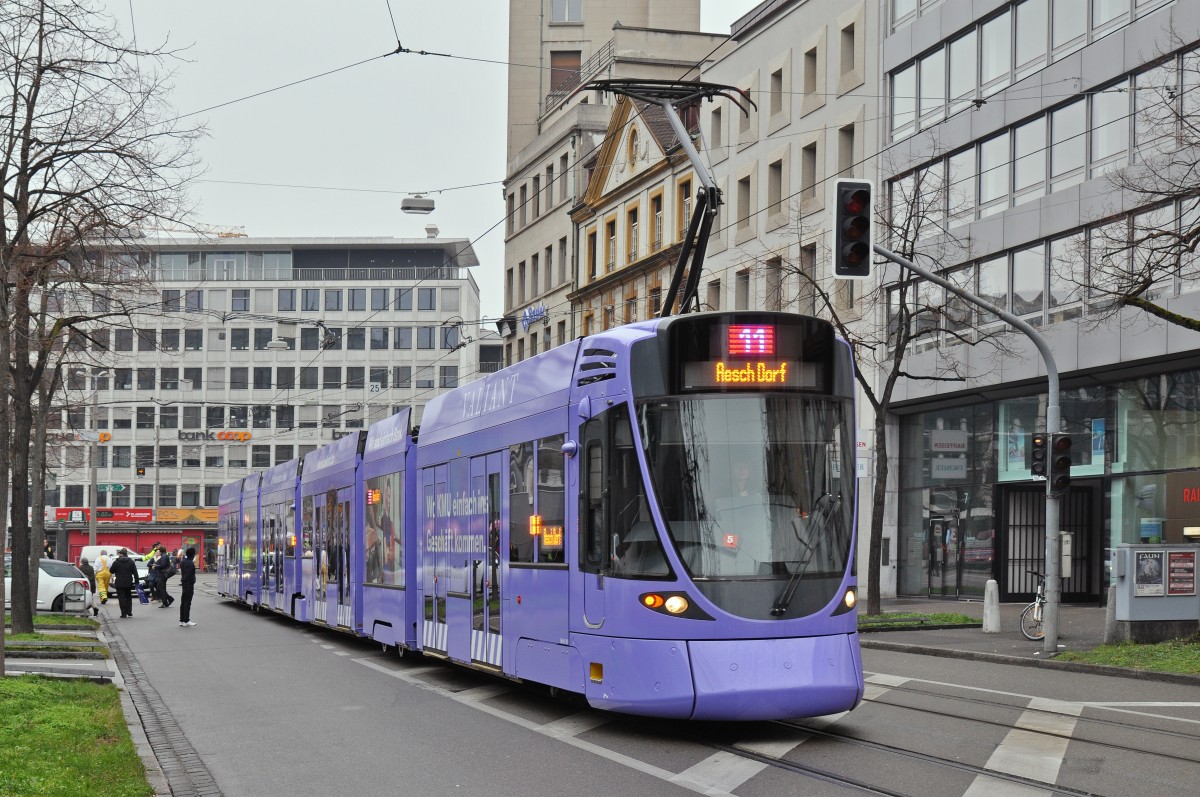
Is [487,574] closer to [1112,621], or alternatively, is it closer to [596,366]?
[596,366]

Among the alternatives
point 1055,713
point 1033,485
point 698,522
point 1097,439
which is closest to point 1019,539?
point 1033,485

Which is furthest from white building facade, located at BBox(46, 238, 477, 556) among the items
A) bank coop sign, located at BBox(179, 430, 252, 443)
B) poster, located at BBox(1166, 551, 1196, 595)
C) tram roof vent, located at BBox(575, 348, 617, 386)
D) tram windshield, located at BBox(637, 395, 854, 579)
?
tram windshield, located at BBox(637, 395, 854, 579)

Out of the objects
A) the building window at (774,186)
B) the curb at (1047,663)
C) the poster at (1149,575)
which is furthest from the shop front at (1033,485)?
the building window at (774,186)

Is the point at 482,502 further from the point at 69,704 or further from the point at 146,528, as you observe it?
the point at 146,528

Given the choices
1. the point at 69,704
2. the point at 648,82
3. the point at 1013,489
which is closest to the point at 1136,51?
the point at 1013,489

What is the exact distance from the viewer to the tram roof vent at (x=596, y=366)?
12305mm

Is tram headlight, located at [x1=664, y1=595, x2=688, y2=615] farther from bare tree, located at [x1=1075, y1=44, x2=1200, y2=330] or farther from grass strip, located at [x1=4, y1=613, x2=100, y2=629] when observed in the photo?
grass strip, located at [x1=4, y1=613, x2=100, y2=629]

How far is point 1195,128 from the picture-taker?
18688 mm

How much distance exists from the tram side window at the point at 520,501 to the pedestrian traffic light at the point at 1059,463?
29.3 feet

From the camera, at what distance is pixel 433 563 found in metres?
17.7

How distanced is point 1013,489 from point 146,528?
7944cm

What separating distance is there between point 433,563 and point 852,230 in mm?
6155

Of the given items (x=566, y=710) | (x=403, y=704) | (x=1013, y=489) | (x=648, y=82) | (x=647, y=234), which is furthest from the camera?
(x=647, y=234)

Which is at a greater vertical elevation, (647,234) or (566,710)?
(647,234)
